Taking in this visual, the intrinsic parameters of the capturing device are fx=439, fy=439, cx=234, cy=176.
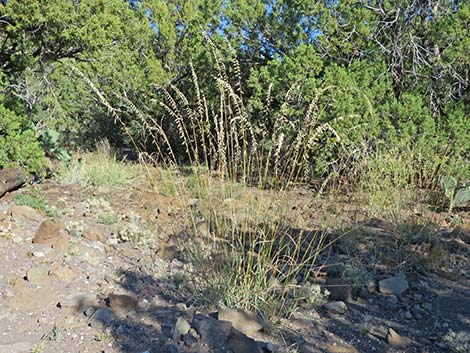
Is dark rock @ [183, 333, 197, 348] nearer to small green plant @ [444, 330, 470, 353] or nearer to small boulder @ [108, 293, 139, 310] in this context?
small boulder @ [108, 293, 139, 310]

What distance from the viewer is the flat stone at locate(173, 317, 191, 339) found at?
2355mm

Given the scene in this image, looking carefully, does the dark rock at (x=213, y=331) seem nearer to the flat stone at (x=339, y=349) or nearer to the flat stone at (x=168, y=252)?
the flat stone at (x=339, y=349)

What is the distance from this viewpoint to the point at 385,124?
6.82 metres

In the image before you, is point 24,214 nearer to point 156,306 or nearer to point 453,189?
point 156,306

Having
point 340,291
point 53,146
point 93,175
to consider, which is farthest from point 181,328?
point 53,146

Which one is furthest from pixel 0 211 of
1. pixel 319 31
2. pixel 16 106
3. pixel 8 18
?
→ pixel 319 31

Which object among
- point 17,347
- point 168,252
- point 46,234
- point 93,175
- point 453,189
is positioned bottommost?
point 17,347

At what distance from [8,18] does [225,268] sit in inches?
176

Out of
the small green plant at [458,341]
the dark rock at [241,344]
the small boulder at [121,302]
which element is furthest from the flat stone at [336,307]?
the small boulder at [121,302]

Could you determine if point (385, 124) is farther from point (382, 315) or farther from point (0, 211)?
point (0, 211)

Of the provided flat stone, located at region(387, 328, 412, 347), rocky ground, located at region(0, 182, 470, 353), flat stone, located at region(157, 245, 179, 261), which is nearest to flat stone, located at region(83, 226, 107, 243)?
rocky ground, located at region(0, 182, 470, 353)

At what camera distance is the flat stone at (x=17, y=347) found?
7.44 feet

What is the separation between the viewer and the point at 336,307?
301 centimetres

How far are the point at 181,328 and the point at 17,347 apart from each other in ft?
2.83
